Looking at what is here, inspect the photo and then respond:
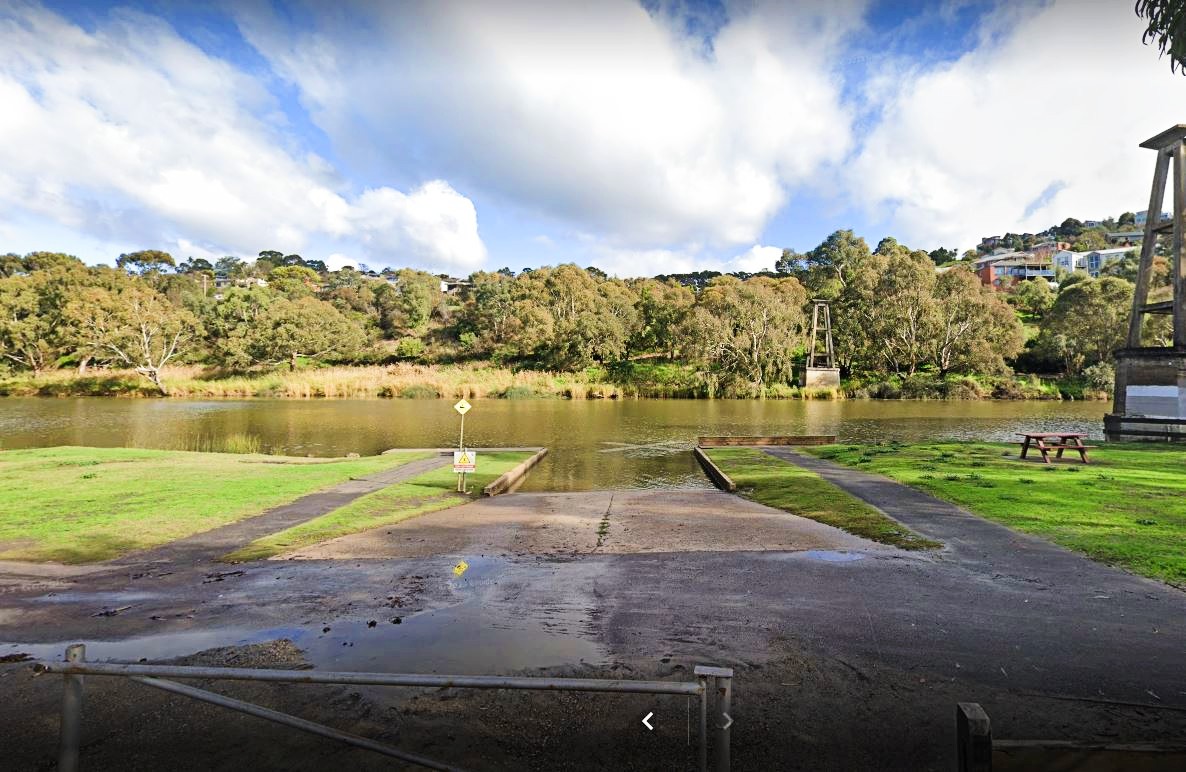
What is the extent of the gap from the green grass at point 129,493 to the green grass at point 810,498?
10774 millimetres

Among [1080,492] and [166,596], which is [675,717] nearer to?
[166,596]

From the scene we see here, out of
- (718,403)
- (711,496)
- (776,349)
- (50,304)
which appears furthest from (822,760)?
(50,304)

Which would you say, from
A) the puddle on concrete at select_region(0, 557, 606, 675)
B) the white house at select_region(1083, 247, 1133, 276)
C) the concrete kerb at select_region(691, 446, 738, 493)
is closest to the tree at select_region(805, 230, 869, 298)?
the concrete kerb at select_region(691, 446, 738, 493)

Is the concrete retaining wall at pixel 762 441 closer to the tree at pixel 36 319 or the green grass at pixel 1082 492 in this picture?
the green grass at pixel 1082 492

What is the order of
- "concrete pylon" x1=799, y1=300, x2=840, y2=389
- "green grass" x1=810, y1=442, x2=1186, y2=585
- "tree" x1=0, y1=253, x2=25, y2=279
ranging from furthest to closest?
"tree" x1=0, y1=253, x2=25, y2=279 < "concrete pylon" x1=799, y1=300, x2=840, y2=389 < "green grass" x1=810, y1=442, x2=1186, y2=585

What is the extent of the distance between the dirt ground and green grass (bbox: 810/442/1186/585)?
2.58ft

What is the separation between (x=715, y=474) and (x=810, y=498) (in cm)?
546

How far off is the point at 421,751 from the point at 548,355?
220 ft

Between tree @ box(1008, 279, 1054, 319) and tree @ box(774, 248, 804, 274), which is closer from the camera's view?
tree @ box(1008, 279, 1054, 319)

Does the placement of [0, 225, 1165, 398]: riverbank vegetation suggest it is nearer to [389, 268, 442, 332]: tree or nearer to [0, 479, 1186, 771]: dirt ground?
[389, 268, 442, 332]: tree

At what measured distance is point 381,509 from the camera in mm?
12898

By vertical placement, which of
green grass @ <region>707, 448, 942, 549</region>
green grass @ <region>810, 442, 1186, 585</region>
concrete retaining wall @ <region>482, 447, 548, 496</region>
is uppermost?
green grass @ <region>810, 442, 1186, 585</region>

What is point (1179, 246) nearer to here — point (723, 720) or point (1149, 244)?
point (1149, 244)

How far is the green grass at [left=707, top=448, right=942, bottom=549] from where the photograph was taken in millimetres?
10062
